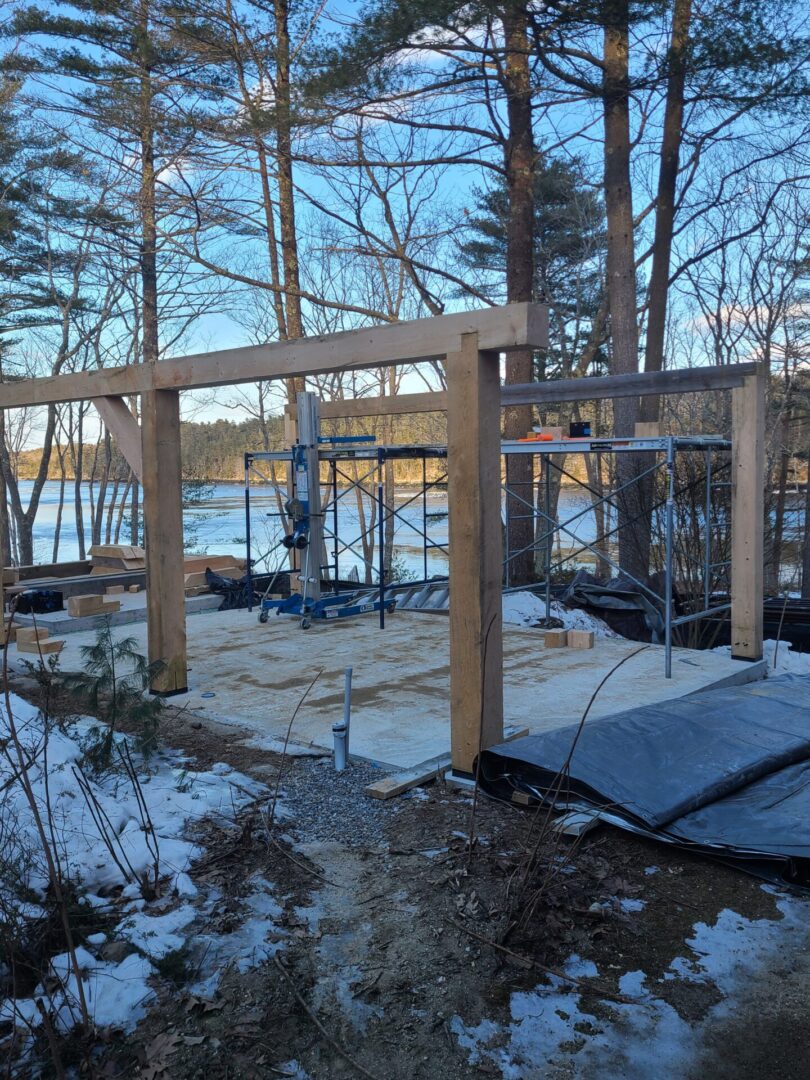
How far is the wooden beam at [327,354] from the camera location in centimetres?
431

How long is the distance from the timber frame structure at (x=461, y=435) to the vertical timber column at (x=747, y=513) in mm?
10

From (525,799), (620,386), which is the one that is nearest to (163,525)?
(525,799)

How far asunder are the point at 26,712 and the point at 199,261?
11393 millimetres

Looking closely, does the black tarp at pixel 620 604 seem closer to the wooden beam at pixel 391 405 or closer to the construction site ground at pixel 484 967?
the wooden beam at pixel 391 405

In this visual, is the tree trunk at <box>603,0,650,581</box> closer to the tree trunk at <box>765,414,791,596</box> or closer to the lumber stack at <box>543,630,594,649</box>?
the tree trunk at <box>765,414,791,596</box>

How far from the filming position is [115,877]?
11.3 ft

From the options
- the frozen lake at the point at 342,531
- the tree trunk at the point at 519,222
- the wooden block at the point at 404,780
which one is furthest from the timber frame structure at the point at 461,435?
the frozen lake at the point at 342,531

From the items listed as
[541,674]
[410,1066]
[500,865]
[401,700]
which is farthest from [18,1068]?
[541,674]

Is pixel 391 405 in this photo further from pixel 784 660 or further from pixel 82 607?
pixel 784 660

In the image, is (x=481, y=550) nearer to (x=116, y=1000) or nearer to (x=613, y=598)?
(x=116, y=1000)

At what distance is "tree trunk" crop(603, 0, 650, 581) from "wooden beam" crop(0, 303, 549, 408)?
700 cm

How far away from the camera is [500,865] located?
11.7 ft

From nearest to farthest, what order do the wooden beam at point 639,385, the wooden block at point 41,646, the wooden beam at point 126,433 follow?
the wooden beam at point 126,433, the wooden beam at point 639,385, the wooden block at point 41,646

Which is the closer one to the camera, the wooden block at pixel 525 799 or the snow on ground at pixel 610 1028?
the snow on ground at pixel 610 1028
